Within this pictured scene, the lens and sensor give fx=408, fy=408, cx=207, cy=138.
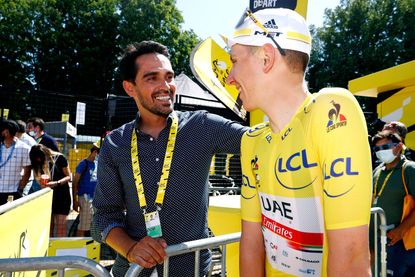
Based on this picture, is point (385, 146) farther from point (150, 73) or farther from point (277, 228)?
point (277, 228)

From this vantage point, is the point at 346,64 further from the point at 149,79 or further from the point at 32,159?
the point at 149,79

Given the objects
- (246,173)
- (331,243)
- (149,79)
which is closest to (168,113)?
(149,79)

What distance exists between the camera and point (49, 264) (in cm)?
174

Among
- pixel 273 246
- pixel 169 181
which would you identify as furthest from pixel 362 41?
pixel 273 246

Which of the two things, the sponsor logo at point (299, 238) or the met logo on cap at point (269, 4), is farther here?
the met logo on cap at point (269, 4)

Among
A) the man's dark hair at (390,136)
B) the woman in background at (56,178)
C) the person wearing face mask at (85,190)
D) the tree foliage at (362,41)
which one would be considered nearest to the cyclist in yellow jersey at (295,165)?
the man's dark hair at (390,136)

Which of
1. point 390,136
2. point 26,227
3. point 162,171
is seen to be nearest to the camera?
point 162,171

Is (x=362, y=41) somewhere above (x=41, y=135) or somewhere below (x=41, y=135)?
above

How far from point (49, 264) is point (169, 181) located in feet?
2.53

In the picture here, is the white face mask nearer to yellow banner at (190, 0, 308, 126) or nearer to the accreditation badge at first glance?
yellow banner at (190, 0, 308, 126)

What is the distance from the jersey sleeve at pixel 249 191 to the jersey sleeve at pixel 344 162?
0.39 meters

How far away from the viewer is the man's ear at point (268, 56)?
1473 millimetres

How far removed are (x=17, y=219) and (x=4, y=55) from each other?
105ft

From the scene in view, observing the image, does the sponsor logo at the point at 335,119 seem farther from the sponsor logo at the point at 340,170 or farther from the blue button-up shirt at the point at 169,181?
the blue button-up shirt at the point at 169,181
